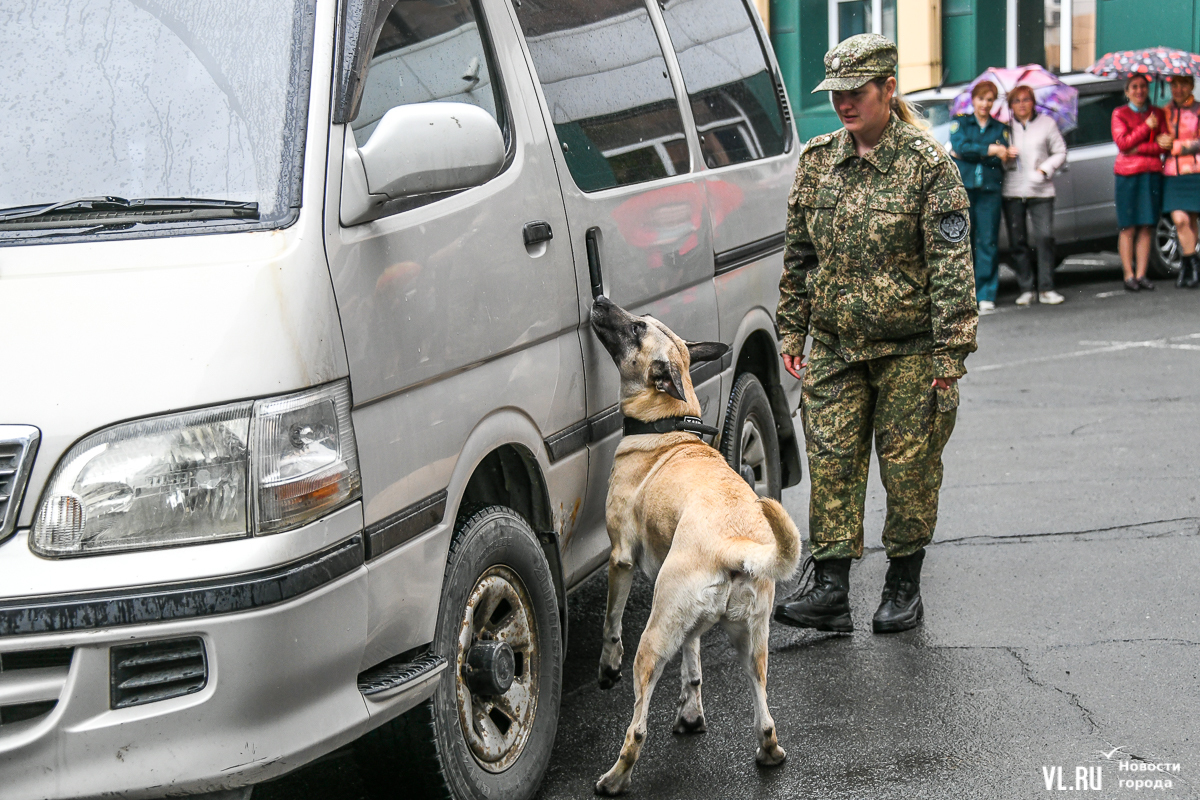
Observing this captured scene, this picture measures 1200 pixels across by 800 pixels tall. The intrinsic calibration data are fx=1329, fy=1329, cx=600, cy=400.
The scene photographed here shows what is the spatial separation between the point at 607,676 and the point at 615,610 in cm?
28

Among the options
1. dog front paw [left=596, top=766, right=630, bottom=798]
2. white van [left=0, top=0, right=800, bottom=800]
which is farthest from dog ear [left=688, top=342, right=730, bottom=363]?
dog front paw [left=596, top=766, right=630, bottom=798]

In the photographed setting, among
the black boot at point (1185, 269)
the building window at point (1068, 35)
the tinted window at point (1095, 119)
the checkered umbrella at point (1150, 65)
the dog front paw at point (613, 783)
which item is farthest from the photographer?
the building window at point (1068, 35)

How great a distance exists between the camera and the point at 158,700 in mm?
2451

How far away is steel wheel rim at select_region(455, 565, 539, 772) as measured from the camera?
10.8 ft

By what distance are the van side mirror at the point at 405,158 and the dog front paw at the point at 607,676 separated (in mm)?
A: 1910

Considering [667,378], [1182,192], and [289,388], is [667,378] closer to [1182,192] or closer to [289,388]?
[289,388]

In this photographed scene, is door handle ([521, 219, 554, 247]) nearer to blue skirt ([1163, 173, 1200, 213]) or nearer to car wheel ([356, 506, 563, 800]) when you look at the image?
car wheel ([356, 506, 563, 800])

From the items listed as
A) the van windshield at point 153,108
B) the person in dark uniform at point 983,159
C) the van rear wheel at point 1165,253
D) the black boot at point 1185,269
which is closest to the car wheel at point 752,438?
the van windshield at point 153,108

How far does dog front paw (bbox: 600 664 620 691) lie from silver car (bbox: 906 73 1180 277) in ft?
33.3

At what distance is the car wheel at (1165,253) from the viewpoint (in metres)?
13.7

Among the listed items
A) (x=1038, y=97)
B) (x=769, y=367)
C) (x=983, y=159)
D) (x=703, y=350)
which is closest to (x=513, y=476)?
(x=703, y=350)

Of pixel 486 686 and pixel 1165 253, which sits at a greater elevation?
pixel 486 686

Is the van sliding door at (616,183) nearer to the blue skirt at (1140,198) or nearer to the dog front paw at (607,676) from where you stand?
the dog front paw at (607,676)

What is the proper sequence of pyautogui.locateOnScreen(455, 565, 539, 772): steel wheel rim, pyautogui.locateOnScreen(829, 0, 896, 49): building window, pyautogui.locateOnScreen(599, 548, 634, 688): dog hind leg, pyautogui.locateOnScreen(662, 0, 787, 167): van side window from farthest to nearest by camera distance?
1. pyautogui.locateOnScreen(829, 0, 896, 49): building window
2. pyautogui.locateOnScreen(662, 0, 787, 167): van side window
3. pyautogui.locateOnScreen(599, 548, 634, 688): dog hind leg
4. pyautogui.locateOnScreen(455, 565, 539, 772): steel wheel rim
